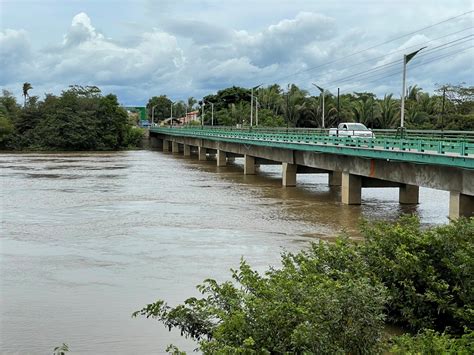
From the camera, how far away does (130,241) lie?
877 inches

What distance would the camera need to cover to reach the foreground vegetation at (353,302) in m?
8.27

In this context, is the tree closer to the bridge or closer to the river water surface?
the bridge

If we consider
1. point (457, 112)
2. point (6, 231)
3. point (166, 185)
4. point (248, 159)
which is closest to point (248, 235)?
point (6, 231)

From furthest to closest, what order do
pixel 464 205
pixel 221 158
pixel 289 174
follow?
pixel 221 158
pixel 289 174
pixel 464 205

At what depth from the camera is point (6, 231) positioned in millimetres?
24078

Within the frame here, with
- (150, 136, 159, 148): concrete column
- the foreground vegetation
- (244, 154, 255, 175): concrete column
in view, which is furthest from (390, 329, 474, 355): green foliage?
(150, 136, 159, 148): concrete column

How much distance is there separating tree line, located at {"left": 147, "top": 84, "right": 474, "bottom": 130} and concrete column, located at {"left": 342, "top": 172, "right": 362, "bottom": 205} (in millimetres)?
24571

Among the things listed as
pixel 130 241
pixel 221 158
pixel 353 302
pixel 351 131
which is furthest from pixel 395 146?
pixel 221 158

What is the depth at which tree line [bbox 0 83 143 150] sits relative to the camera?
335 feet

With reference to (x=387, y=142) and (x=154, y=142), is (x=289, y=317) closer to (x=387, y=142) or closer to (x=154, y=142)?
(x=387, y=142)

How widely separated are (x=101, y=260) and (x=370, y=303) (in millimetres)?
11494

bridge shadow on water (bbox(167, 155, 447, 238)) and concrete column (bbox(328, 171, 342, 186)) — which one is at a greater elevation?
concrete column (bbox(328, 171, 342, 186))

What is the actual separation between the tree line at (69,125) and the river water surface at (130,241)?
184 ft

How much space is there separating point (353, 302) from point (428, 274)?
327 centimetres
